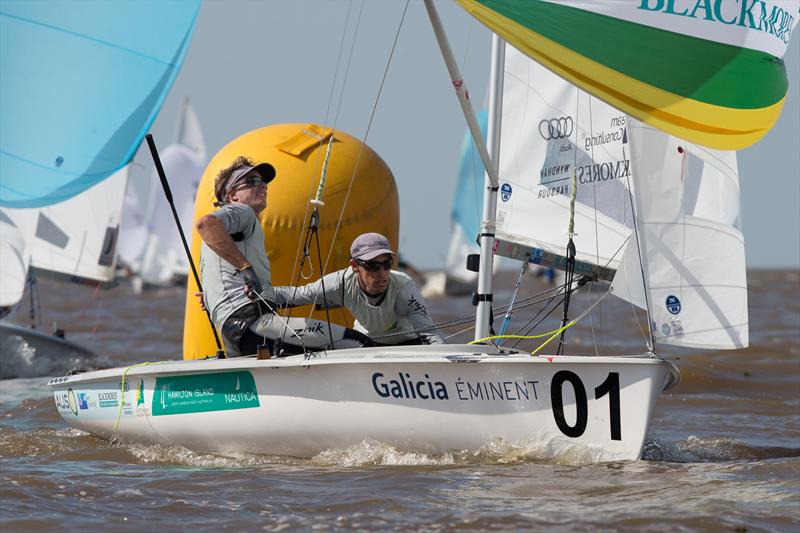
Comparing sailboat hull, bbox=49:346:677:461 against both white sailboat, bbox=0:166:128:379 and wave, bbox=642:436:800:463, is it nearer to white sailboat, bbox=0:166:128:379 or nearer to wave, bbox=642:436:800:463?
wave, bbox=642:436:800:463

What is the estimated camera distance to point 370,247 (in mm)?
6402

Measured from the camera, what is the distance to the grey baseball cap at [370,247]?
6367 mm

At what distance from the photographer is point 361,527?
493 centimetres

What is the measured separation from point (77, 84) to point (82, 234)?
15.2ft

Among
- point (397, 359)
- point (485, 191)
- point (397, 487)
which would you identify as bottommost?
point (397, 487)

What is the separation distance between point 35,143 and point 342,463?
467cm

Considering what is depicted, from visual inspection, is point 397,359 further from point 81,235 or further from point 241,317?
point 81,235

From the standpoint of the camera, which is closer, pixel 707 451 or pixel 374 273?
pixel 374 273

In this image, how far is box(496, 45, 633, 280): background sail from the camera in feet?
25.2

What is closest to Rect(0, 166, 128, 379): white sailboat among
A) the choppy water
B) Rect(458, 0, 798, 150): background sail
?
the choppy water

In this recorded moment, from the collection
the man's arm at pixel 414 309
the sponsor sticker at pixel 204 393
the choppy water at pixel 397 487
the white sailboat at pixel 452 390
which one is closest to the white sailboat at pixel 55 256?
the choppy water at pixel 397 487

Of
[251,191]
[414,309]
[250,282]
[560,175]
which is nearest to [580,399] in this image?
[414,309]

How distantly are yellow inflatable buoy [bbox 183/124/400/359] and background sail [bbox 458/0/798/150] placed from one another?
8.09ft

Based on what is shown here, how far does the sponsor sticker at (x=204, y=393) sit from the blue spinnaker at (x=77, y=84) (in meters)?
2.61
